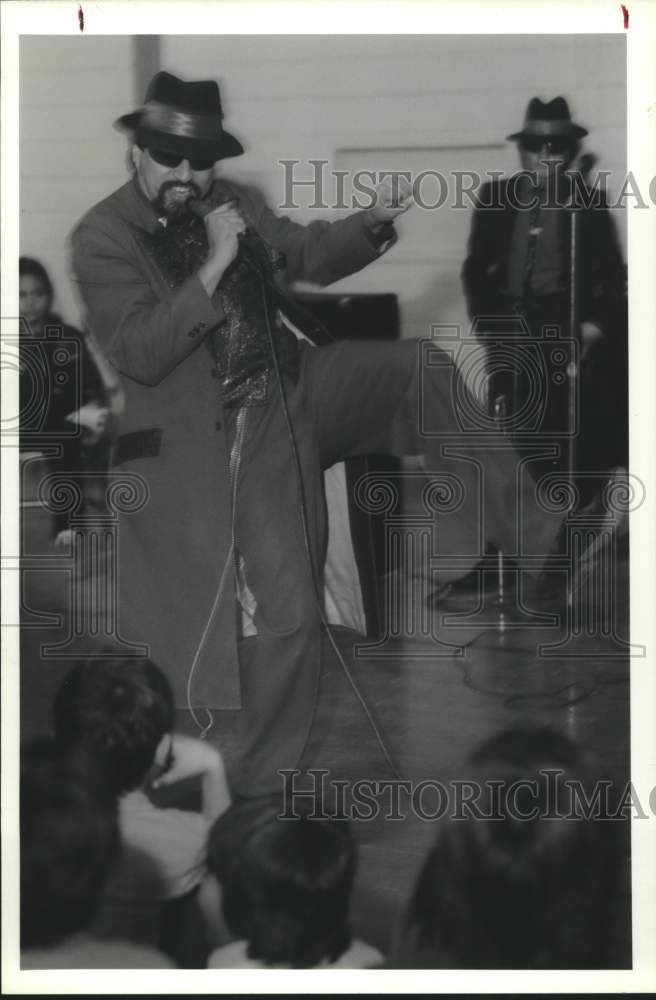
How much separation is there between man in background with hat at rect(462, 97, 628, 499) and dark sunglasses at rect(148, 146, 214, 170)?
0.69 meters

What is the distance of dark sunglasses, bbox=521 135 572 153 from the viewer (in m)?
2.95

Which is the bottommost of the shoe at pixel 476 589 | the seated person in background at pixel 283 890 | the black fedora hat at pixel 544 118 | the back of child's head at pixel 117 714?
the seated person in background at pixel 283 890

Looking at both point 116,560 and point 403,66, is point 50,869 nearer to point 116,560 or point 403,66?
point 116,560

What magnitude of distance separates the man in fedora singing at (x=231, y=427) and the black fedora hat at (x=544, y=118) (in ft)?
1.17

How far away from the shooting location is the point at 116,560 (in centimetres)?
297

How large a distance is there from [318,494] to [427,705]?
60cm

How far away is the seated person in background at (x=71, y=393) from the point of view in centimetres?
295

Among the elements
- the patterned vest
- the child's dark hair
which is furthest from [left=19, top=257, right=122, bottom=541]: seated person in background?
the patterned vest

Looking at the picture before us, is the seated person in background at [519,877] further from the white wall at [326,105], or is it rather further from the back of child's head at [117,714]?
the white wall at [326,105]

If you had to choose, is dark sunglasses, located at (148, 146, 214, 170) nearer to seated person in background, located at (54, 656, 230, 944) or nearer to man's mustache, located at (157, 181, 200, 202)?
man's mustache, located at (157, 181, 200, 202)

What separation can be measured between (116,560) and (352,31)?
1.46 metres

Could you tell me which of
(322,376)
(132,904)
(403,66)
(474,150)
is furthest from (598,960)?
(403,66)

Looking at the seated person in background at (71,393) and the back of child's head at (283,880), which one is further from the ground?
the seated person in background at (71,393)

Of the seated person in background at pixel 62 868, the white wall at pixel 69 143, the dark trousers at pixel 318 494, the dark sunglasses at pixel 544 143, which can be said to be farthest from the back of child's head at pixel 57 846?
the dark sunglasses at pixel 544 143
